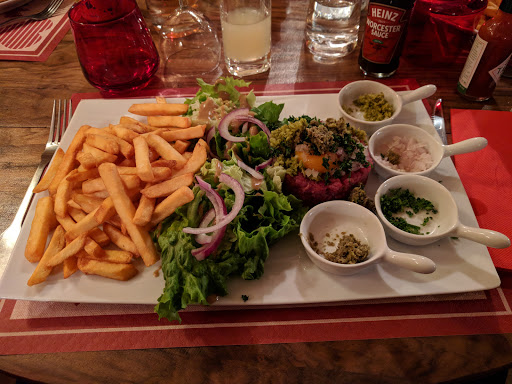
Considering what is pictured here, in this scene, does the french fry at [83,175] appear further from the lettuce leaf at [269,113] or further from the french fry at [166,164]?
the lettuce leaf at [269,113]

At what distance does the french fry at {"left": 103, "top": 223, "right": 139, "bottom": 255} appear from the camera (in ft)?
5.63

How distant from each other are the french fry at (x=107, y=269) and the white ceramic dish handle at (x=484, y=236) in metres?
1.54

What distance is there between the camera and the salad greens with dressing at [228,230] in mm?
1547

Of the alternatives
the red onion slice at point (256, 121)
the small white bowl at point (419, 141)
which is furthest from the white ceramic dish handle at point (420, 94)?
the red onion slice at point (256, 121)

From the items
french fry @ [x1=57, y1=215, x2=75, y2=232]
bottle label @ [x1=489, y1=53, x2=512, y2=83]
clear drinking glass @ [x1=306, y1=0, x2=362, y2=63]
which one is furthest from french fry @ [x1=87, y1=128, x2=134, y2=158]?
bottle label @ [x1=489, y1=53, x2=512, y2=83]

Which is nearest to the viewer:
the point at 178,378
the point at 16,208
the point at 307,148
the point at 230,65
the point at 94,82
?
the point at 178,378

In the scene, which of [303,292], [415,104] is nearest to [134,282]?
[303,292]

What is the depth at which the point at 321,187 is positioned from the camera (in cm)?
184

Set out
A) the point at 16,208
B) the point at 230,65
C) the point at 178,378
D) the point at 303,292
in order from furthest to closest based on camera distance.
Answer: the point at 230,65, the point at 16,208, the point at 303,292, the point at 178,378

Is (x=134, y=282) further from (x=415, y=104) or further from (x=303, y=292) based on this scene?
(x=415, y=104)

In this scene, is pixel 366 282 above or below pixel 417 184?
below

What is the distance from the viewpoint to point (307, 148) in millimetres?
1853

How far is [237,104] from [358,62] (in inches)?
46.3

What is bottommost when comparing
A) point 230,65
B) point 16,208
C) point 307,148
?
point 16,208
